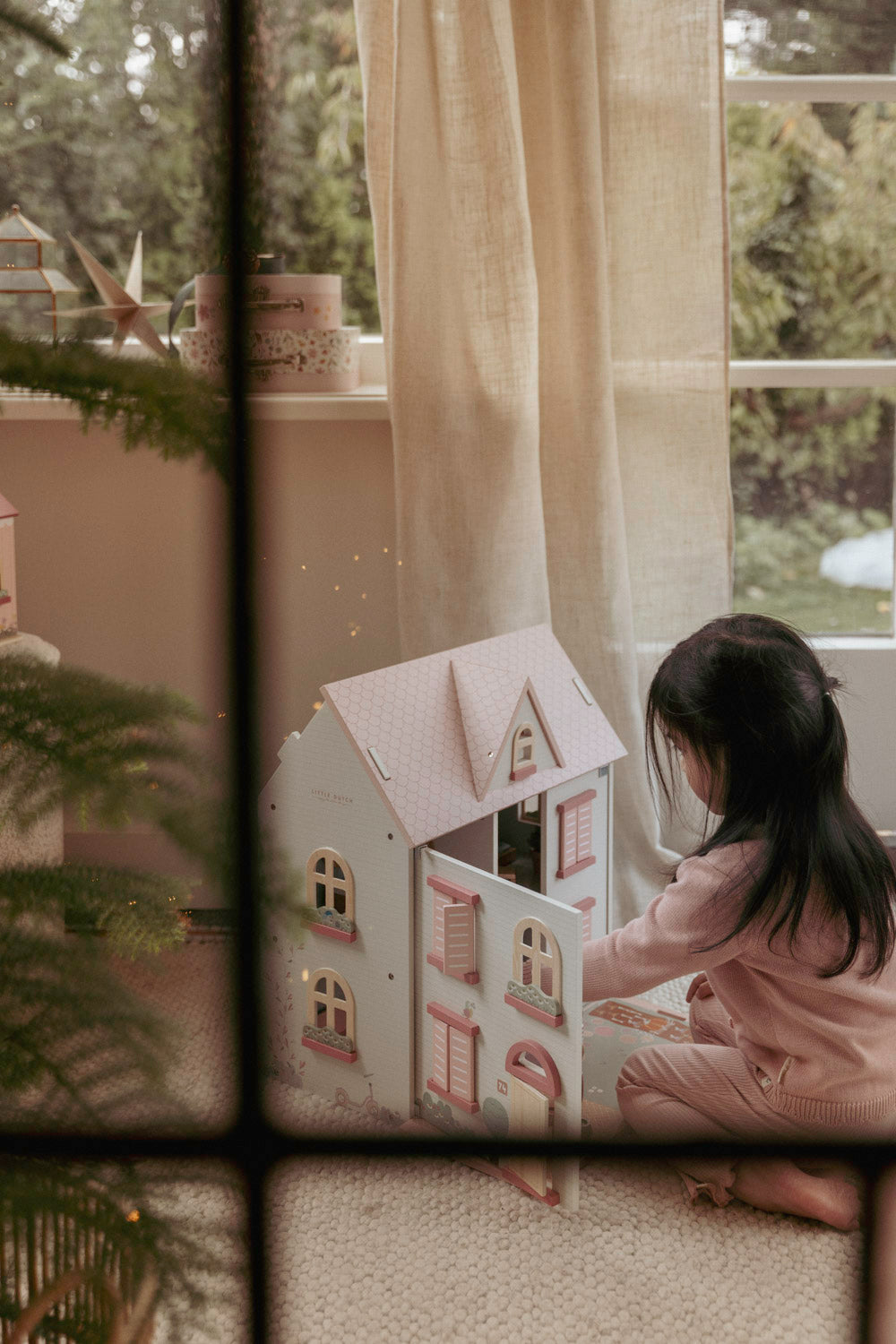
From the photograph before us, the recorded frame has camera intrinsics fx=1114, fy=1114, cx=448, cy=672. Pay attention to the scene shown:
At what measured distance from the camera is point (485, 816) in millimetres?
1039

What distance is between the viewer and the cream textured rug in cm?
77

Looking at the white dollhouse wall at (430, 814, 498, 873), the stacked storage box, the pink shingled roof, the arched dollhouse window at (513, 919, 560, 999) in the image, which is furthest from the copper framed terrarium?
the arched dollhouse window at (513, 919, 560, 999)

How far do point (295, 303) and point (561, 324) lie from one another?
32 centimetres

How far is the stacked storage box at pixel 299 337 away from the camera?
133cm

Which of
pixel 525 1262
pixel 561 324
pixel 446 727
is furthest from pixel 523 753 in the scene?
pixel 561 324

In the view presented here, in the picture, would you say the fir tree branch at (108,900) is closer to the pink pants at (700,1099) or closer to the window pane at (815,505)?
the pink pants at (700,1099)

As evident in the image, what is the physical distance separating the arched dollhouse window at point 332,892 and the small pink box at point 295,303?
66 cm

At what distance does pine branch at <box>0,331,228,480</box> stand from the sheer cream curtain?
3.04 ft

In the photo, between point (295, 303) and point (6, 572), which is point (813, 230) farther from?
point (6, 572)

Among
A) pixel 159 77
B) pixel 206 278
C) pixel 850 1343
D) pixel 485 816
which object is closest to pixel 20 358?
pixel 850 1343

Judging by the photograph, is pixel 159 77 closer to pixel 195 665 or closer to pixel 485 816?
pixel 195 665

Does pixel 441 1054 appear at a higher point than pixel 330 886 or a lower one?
lower

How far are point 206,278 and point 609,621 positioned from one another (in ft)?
2.00

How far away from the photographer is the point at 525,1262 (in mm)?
837
